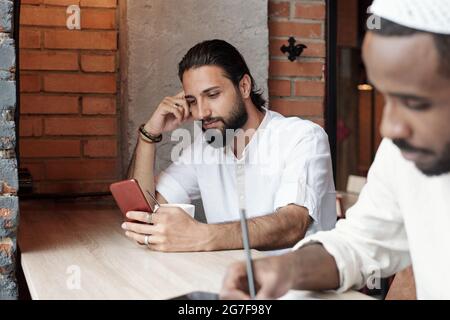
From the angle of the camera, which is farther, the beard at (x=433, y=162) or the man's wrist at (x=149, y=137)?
the man's wrist at (x=149, y=137)

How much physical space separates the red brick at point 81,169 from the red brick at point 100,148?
0.03m

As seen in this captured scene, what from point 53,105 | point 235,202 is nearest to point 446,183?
point 235,202

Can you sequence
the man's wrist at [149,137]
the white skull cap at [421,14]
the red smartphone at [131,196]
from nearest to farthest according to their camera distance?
the white skull cap at [421,14], the red smartphone at [131,196], the man's wrist at [149,137]

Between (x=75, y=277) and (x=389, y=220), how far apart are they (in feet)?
2.31

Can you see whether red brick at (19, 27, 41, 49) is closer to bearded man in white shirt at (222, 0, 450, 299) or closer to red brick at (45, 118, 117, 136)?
red brick at (45, 118, 117, 136)

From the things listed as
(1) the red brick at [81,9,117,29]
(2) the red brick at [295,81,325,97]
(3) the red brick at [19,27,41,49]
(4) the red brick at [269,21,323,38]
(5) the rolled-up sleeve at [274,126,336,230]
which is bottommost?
(5) the rolled-up sleeve at [274,126,336,230]

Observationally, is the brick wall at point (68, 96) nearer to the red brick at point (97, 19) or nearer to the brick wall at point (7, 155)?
the red brick at point (97, 19)

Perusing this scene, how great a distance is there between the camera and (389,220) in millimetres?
1439

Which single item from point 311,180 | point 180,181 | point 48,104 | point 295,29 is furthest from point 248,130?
point 48,104

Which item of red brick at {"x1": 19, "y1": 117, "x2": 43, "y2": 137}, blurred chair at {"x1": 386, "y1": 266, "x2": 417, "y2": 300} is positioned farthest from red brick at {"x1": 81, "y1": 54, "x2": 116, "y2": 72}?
blurred chair at {"x1": 386, "y1": 266, "x2": 417, "y2": 300}

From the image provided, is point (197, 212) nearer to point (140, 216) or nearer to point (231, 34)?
point (231, 34)


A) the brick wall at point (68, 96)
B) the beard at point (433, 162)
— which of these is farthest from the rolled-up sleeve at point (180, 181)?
the beard at point (433, 162)

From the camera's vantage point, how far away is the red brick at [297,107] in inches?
121

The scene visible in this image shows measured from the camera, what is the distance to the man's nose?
1.10 metres
